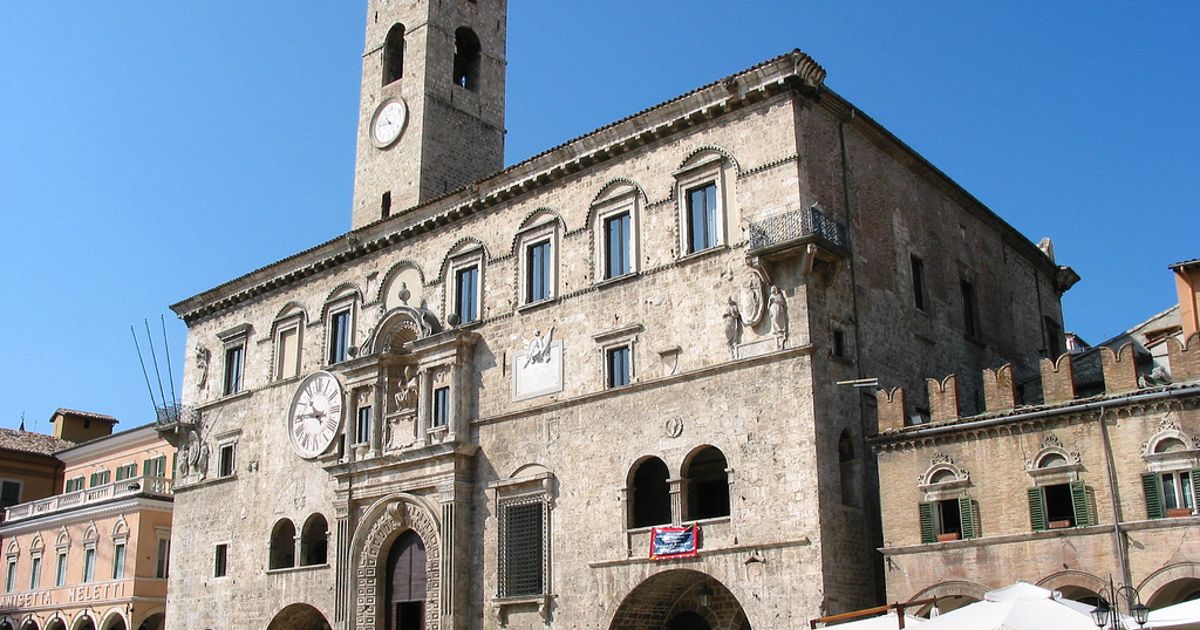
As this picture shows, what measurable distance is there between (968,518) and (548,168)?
41.4ft

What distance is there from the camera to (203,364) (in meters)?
37.1

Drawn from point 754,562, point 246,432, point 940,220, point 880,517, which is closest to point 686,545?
point 754,562

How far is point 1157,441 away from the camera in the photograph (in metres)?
A: 18.7

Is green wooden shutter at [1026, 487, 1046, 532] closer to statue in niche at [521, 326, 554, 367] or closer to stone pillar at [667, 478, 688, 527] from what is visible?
stone pillar at [667, 478, 688, 527]

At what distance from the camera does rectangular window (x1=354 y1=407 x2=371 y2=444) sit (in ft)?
101

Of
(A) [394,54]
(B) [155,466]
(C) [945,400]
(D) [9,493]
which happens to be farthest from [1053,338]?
(D) [9,493]

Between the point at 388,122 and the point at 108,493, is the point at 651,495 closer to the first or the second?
the point at 388,122

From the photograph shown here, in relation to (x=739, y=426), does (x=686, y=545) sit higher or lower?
lower

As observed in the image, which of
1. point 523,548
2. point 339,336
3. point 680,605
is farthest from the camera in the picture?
point 339,336

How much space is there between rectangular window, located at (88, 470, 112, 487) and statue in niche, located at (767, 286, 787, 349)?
3196 cm

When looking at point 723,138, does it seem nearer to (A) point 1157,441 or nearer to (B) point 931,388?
(B) point 931,388

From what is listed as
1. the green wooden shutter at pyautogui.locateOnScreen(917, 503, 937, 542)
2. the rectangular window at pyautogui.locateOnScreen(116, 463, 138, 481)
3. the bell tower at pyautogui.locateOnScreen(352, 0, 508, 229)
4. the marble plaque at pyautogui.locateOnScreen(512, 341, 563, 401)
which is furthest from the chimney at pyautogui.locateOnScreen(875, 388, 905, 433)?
the rectangular window at pyautogui.locateOnScreen(116, 463, 138, 481)

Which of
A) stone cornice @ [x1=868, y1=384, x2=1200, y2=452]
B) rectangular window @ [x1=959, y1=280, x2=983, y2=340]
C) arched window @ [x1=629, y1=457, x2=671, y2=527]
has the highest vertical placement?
rectangular window @ [x1=959, y1=280, x2=983, y2=340]

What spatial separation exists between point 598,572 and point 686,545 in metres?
2.35
